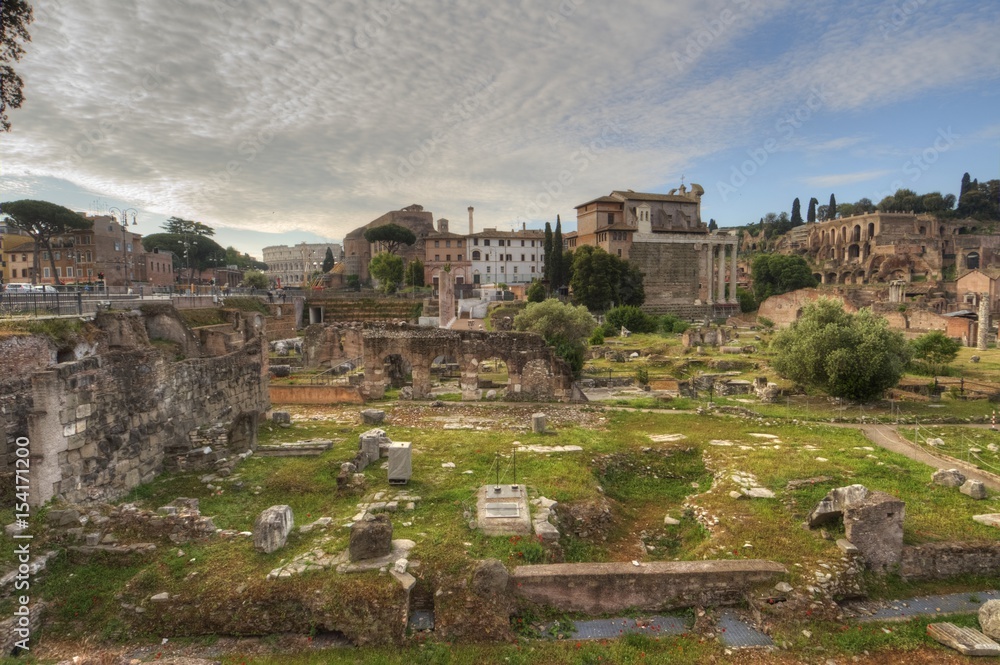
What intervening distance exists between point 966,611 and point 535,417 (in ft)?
35.6

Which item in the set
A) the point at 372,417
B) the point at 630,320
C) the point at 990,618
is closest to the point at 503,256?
the point at 630,320

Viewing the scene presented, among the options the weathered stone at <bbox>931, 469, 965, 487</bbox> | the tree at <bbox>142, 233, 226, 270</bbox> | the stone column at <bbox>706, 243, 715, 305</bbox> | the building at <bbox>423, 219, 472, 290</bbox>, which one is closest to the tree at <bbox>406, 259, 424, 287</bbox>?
the building at <bbox>423, 219, 472, 290</bbox>

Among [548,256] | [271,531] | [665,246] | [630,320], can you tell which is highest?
[665,246]

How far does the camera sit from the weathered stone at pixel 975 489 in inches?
458

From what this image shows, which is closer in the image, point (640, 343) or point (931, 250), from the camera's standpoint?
point (640, 343)

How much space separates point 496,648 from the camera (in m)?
7.46

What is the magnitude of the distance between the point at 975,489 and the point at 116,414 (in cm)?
1838

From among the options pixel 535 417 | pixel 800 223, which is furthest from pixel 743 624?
pixel 800 223

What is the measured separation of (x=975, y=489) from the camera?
11.7 metres

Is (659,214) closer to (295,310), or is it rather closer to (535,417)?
(295,310)

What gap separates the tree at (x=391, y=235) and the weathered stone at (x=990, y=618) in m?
78.2

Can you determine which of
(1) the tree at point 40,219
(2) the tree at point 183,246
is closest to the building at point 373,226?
(2) the tree at point 183,246

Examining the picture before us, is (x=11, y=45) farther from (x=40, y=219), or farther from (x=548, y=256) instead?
(x=548, y=256)

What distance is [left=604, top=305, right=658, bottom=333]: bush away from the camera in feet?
159
